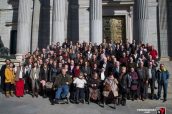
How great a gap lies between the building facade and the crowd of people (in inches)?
335

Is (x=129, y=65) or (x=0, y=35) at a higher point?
(x=0, y=35)

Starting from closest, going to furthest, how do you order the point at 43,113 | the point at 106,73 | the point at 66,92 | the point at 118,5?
1. the point at 43,113
2. the point at 66,92
3. the point at 106,73
4. the point at 118,5

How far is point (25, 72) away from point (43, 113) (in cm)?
446

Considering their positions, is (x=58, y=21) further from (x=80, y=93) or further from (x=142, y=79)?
(x=142, y=79)

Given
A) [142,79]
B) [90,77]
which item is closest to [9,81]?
[90,77]

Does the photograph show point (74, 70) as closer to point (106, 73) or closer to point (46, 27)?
point (106, 73)

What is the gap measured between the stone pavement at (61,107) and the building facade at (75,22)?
10.9 metres

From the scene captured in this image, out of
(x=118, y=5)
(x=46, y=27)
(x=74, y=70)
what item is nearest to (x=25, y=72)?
(x=74, y=70)

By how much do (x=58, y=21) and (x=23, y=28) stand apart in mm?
3296

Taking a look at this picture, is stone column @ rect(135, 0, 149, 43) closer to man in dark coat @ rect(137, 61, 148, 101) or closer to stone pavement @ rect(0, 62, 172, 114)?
man in dark coat @ rect(137, 61, 148, 101)

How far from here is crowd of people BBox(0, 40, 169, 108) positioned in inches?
752

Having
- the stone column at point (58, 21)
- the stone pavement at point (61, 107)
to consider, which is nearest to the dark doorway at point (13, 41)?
the stone column at point (58, 21)

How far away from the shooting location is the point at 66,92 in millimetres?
19062

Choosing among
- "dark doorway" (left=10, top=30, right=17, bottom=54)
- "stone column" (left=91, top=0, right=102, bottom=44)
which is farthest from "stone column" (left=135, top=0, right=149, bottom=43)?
"dark doorway" (left=10, top=30, right=17, bottom=54)
